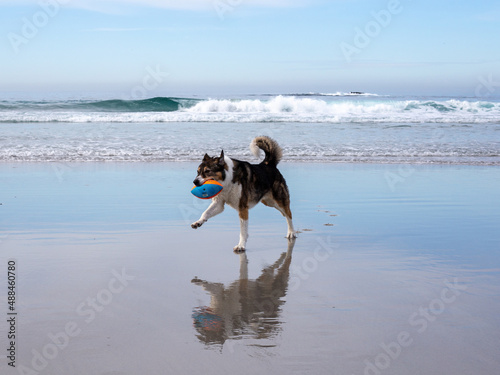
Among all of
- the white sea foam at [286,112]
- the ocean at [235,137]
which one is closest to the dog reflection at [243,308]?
the ocean at [235,137]

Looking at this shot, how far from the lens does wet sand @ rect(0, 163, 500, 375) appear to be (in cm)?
Result: 347

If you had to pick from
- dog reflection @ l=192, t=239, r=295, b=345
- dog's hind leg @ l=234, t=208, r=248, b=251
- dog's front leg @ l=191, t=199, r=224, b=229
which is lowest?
dog reflection @ l=192, t=239, r=295, b=345

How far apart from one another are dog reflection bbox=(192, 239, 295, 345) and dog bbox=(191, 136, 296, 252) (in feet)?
3.23

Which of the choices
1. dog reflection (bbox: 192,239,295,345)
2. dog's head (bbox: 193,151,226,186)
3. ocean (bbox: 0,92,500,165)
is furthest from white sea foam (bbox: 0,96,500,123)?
dog reflection (bbox: 192,239,295,345)

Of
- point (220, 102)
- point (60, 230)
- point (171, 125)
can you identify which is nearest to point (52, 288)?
point (60, 230)

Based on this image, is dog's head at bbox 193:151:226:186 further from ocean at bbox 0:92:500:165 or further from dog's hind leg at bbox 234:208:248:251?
ocean at bbox 0:92:500:165

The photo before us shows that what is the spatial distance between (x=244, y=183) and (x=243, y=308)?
7.91ft

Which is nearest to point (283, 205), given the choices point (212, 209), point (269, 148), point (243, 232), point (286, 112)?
point (269, 148)

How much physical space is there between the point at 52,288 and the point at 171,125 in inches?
777

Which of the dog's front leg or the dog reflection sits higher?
the dog's front leg

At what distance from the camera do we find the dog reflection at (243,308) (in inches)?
152

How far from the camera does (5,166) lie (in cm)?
1297

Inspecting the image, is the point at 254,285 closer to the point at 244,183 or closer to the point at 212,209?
the point at 212,209

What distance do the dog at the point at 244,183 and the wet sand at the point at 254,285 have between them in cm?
35
